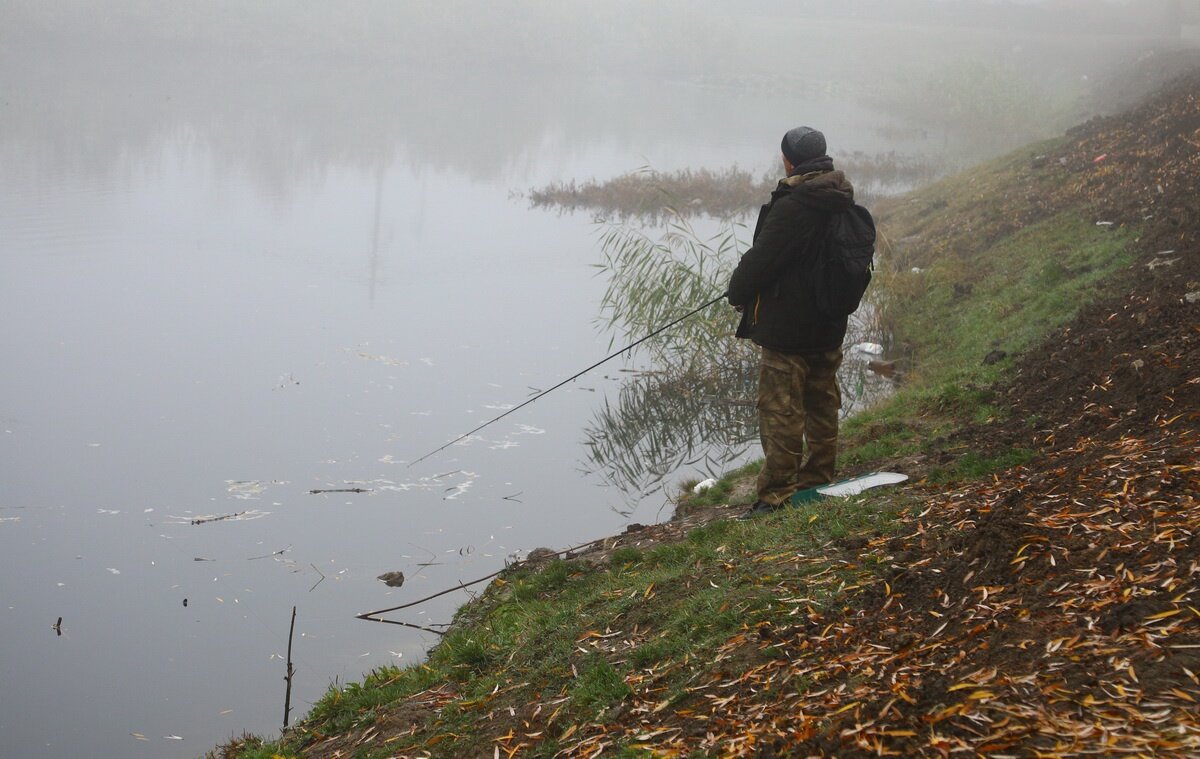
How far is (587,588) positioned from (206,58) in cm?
5600

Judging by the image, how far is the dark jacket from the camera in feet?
19.2

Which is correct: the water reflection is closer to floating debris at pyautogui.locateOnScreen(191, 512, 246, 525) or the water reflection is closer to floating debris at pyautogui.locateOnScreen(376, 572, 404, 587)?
floating debris at pyautogui.locateOnScreen(376, 572, 404, 587)

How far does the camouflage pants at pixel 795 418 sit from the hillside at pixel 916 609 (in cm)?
41

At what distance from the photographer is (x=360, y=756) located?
473 cm

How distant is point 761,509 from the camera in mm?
6656

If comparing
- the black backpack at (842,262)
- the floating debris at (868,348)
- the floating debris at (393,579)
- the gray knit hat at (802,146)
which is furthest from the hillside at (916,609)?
the floating debris at (868,348)

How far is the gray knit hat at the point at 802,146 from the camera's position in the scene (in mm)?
5867

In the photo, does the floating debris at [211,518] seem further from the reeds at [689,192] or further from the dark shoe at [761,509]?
the reeds at [689,192]

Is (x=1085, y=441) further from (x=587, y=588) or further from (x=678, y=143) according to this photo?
(x=678, y=143)

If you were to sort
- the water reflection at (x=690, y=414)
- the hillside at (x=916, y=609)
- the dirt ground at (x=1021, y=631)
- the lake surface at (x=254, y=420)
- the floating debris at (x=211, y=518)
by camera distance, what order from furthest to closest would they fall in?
the water reflection at (x=690, y=414), the floating debris at (x=211, y=518), the lake surface at (x=254, y=420), the hillside at (x=916, y=609), the dirt ground at (x=1021, y=631)

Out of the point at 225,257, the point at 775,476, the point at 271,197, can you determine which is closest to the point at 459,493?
the point at 775,476

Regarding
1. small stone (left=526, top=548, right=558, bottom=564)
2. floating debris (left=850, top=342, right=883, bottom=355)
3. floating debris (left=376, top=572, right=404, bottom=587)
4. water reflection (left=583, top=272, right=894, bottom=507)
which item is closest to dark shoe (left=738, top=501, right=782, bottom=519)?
small stone (left=526, top=548, right=558, bottom=564)

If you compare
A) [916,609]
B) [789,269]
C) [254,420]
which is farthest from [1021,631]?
[254,420]

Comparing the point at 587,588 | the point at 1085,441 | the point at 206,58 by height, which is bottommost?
the point at 206,58
